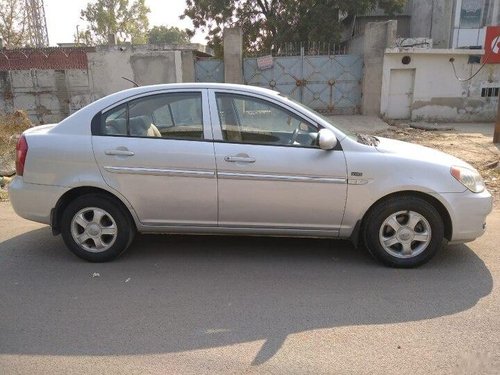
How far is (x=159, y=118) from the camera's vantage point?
159 inches

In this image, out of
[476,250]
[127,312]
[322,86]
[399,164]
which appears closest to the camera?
[127,312]

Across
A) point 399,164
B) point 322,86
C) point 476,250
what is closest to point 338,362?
point 399,164

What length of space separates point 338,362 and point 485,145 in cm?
978

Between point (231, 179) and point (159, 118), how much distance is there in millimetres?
917

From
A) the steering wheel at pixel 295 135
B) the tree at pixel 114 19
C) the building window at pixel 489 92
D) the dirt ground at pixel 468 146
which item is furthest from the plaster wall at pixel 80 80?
the tree at pixel 114 19

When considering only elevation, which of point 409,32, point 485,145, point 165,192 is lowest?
point 485,145

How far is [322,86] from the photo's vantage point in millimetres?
16000

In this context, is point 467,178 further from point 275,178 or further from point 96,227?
point 96,227

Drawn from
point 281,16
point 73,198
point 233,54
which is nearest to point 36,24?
point 281,16

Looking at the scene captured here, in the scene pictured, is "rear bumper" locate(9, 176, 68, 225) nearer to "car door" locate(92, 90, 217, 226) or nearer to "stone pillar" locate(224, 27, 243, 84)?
"car door" locate(92, 90, 217, 226)

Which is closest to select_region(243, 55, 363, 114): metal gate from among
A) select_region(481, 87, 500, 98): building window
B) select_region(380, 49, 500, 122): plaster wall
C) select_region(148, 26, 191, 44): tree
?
select_region(380, 49, 500, 122): plaster wall

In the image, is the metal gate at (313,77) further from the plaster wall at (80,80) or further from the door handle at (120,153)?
the door handle at (120,153)

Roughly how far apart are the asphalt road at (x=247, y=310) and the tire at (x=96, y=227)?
0.47ft

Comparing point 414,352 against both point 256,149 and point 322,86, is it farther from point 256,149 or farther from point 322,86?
point 322,86
